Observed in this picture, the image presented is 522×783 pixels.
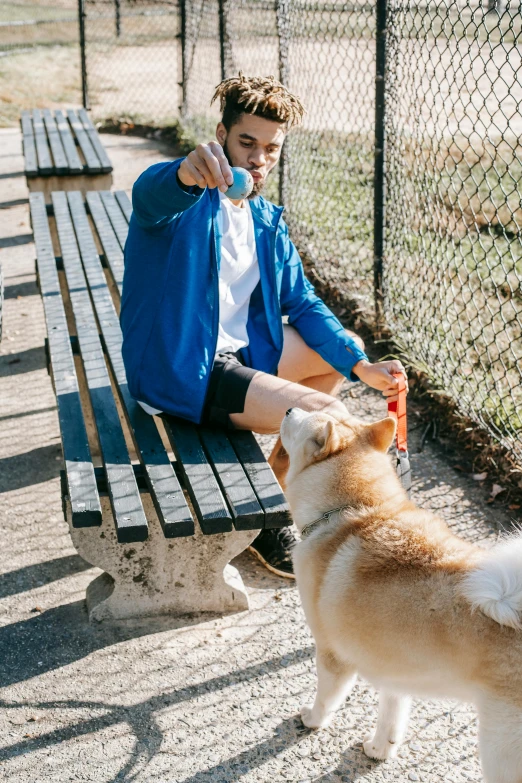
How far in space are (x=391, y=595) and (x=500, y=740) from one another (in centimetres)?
45

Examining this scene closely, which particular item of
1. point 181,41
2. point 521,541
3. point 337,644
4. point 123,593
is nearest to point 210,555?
point 123,593

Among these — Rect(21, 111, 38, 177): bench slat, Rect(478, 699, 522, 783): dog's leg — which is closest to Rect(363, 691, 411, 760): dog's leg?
Rect(478, 699, 522, 783): dog's leg

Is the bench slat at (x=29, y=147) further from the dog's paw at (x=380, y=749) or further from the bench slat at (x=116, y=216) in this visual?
the dog's paw at (x=380, y=749)

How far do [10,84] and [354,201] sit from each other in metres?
7.78

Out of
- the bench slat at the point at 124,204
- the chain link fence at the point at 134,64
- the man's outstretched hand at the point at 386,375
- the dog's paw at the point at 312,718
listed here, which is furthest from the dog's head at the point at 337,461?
the chain link fence at the point at 134,64

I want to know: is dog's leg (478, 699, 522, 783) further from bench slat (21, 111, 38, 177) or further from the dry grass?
the dry grass

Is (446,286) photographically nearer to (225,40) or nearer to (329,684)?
(329,684)

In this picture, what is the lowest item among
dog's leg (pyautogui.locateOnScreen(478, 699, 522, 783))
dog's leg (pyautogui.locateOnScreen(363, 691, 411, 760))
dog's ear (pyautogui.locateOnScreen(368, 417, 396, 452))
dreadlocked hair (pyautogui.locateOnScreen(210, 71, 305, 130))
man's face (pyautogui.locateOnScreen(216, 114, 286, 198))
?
dog's leg (pyautogui.locateOnScreen(363, 691, 411, 760))

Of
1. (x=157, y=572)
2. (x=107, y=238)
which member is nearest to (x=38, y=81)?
(x=107, y=238)

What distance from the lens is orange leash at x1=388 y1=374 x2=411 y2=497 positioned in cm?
289

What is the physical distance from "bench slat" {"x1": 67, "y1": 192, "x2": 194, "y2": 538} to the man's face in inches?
41.5

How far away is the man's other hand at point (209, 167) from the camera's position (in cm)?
243

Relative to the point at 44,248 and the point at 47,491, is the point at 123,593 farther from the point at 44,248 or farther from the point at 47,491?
the point at 44,248

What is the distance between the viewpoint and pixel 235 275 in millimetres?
3227
